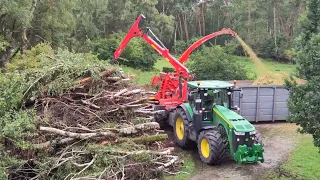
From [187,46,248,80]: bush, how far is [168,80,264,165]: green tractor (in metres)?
8.95

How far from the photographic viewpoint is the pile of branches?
959 centimetres

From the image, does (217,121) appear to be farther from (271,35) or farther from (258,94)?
(271,35)

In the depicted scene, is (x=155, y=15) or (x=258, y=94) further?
(x=155, y=15)

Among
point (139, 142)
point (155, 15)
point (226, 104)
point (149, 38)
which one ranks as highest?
point (155, 15)

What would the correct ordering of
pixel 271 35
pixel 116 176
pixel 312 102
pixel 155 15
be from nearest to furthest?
pixel 312 102
pixel 116 176
pixel 155 15
pixel 271 35

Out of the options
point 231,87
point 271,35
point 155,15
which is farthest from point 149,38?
point 271,35

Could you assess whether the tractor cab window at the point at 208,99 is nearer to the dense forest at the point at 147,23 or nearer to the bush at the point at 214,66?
the bush at the point at 214,66

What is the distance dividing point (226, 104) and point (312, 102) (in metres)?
4.57

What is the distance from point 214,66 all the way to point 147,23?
2125 cm

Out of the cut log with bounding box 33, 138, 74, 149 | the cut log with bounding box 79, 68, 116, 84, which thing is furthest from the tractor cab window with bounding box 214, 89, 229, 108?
the cut log with bounding box 33, 138, 74, 149

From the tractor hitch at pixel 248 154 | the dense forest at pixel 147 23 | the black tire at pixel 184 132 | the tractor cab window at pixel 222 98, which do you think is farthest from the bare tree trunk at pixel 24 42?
A: the tractor hitch at pixel 248 154

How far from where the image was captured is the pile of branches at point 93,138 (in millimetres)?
9594

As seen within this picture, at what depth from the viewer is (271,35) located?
155 feet

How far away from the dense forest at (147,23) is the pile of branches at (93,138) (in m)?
10.1
